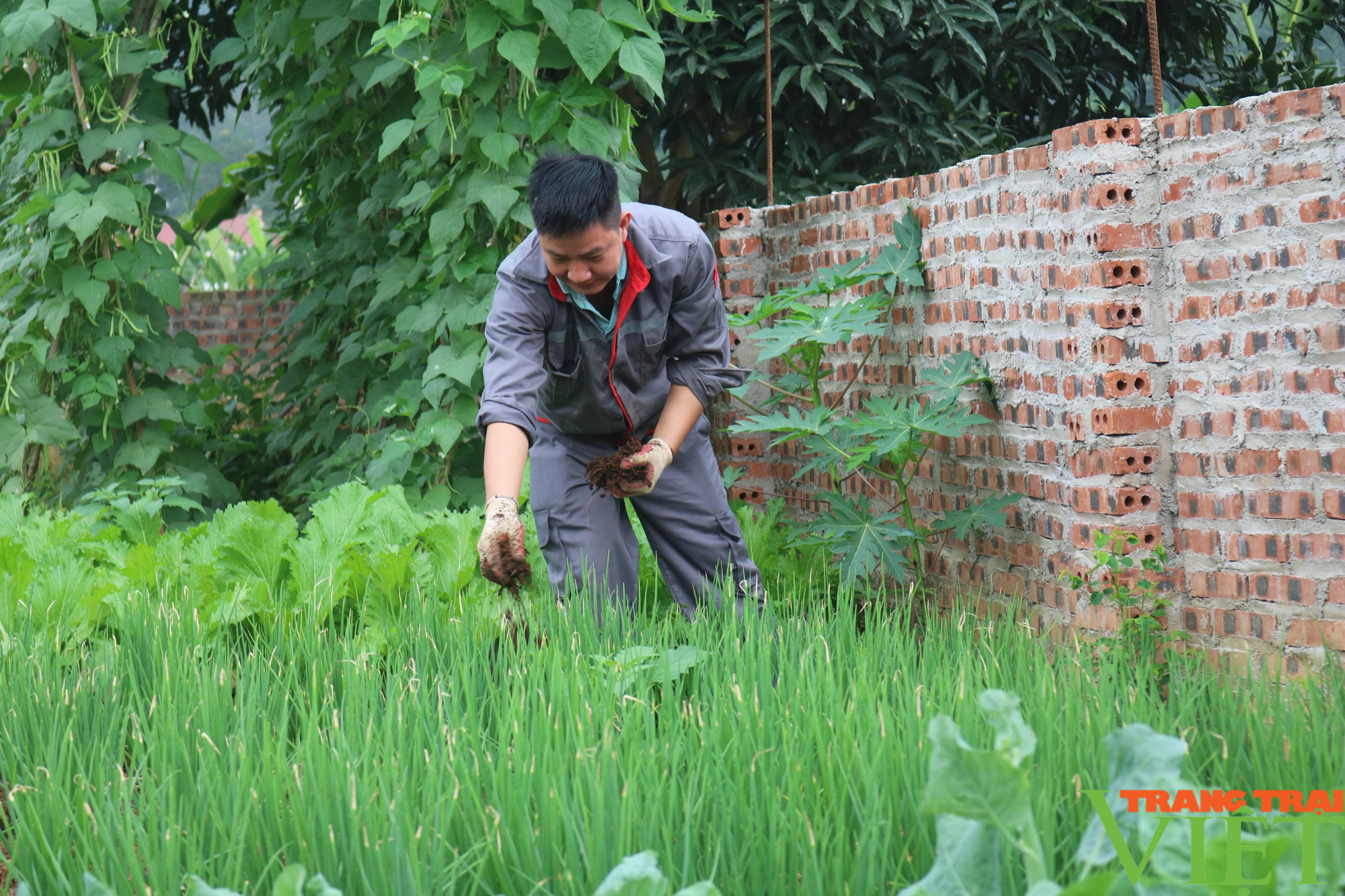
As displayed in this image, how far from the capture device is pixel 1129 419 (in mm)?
2768

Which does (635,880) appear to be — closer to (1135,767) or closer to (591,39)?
(1135,767)

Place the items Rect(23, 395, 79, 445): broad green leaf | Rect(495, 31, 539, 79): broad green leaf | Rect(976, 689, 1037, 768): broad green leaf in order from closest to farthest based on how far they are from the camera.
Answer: Rect(976, 689, 1037, 768): broad green leaf → Rect(495, 31, 539, 79): broad green leaf → Rect(23, 395, 79, 445): broad green leaf

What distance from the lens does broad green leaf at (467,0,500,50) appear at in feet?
12.0

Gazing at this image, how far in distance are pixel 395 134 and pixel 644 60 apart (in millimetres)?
892

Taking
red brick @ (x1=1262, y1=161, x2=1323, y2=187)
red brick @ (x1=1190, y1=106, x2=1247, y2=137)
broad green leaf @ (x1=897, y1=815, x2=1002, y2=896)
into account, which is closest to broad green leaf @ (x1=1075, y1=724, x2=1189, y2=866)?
broad green leaf @ (x1=897, y1=815, x2=1002, y2=896)

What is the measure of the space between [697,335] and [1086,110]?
12.8 ft

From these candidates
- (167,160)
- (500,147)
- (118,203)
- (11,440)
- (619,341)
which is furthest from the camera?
(11,440)

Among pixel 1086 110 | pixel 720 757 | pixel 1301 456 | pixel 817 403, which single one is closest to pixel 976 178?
pixel 817 403

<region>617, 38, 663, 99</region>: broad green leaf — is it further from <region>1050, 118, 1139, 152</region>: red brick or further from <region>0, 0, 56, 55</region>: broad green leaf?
<region>0, 0, 56, 55</region>: broad green leaf

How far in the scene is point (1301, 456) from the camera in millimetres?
2486

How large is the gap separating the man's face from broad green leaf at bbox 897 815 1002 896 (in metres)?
1.62

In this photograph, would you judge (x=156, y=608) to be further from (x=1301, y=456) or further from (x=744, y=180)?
(x=744, y=180)

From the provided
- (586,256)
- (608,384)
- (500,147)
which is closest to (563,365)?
(608,384)

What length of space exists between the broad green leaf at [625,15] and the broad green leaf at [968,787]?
304 cm
